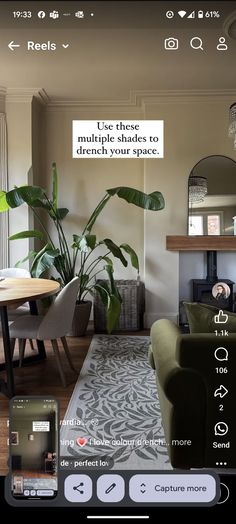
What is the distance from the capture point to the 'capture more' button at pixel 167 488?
1.40ft

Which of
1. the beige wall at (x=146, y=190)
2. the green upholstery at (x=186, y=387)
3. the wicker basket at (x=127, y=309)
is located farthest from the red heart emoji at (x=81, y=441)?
the wicker basket at (x=127, y=309)

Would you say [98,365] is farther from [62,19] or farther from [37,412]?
[62,19]

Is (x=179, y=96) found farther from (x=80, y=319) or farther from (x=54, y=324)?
(x=80, y=319)

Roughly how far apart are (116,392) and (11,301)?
2.30 feet

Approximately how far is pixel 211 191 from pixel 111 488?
2806mm

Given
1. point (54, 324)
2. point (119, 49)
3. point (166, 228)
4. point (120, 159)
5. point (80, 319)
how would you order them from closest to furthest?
1. point (119, 49)
2. point (120, 159)
3. point (54, 324)
4. point (80, 319)
5. point (166, 228)

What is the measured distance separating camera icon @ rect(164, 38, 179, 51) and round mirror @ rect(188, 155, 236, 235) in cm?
227

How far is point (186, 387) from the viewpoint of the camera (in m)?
0.87

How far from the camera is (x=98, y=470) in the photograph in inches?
17.5

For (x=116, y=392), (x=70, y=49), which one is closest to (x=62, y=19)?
(x=70, y=49)

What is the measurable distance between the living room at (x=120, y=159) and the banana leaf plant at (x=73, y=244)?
0.09m

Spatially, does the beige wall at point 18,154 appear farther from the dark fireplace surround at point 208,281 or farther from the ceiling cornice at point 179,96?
the dark fireplace surround at point 208,281

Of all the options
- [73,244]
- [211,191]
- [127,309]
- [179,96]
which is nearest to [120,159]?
[179,96]

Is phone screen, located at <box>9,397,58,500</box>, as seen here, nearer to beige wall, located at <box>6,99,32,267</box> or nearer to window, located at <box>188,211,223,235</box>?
beige wall, located at <box>6,99,32,267</box>
